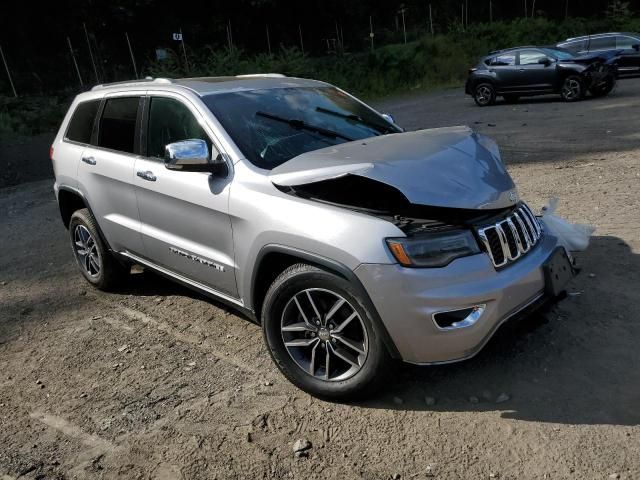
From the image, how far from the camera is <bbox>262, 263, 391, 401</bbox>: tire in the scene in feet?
9.93

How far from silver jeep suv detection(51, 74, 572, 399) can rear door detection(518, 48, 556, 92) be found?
41.8ft

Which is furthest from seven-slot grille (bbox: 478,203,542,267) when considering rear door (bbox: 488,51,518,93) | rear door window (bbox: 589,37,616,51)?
rear door window (bbox: 589,37,616,51)

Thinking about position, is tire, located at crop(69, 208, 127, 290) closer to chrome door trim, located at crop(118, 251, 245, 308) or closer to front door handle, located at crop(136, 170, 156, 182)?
chrome door trim, located at crop(118, 251, 245, 308)

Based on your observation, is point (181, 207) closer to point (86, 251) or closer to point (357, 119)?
point (357, 119)

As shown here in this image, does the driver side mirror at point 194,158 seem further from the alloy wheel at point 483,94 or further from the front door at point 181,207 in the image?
the alloy wheel at point 483,94

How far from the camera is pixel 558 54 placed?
51.4 ft

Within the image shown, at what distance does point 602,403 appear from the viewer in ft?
9.91

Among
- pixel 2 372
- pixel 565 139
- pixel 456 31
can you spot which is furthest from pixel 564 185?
pixel 456 31

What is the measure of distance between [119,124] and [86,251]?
1296 millimetres

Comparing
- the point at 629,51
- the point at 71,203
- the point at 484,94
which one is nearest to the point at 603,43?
the point at 629,51

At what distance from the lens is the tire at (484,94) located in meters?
16.6

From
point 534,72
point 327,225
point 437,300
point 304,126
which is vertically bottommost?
point 534,72

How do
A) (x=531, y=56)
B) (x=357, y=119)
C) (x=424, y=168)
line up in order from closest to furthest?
(x=424, y=168) < (x=357, y=119) < (x=531, y=56)

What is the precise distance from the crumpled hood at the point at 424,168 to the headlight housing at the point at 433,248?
166mm
